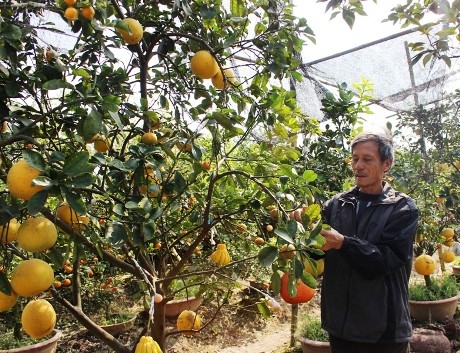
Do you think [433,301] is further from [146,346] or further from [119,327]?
[146,346]

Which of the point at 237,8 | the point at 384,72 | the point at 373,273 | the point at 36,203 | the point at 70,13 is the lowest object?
the point at 373,273

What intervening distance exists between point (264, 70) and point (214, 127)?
406 millimetres

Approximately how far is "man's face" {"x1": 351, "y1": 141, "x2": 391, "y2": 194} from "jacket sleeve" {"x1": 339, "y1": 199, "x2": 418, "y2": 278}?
0.49 ft

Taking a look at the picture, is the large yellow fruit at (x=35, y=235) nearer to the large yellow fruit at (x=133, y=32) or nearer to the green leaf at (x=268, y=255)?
the green leaf at (x=268, y=255)

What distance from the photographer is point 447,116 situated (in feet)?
15.1

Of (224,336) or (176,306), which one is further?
(224,336)

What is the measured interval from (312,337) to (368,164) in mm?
1887

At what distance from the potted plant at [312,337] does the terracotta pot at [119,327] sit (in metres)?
1.44

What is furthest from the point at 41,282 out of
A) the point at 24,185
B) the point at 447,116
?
the point at 447,116

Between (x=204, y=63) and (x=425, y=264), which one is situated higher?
(x=204, y=63)

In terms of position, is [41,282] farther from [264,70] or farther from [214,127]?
[264,70]

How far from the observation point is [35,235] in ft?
3.43

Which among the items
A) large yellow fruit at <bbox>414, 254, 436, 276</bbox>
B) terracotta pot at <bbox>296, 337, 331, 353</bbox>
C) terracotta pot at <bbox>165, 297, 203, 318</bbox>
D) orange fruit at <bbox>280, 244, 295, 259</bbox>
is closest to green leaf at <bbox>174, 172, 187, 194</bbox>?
orange fruit at <bbox>280, 244, 295, 259</bbox>

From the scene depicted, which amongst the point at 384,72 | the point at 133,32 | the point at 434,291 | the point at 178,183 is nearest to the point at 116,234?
the point at 178,183
